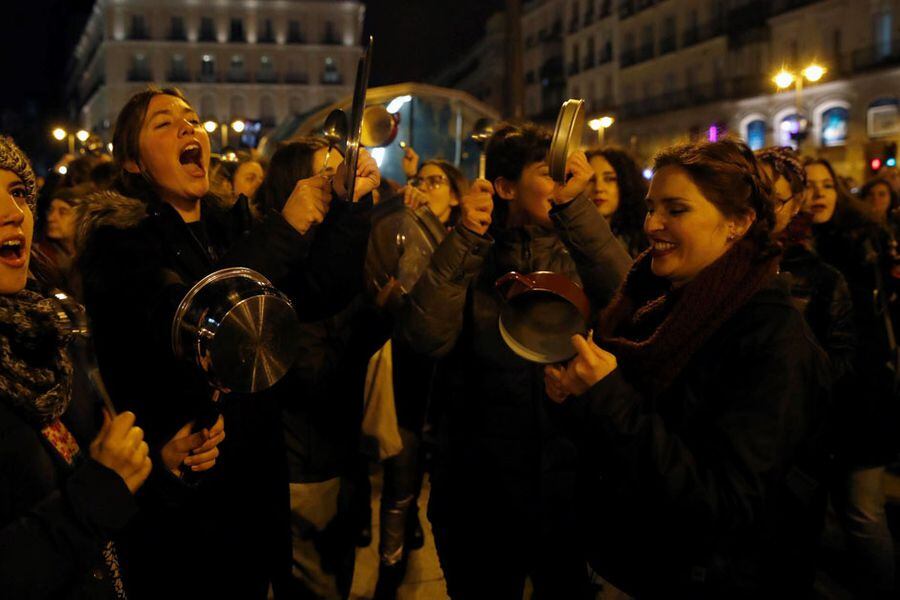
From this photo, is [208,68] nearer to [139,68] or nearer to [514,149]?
[139,68]

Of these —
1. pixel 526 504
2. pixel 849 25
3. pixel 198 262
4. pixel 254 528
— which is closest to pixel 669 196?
pixel 526 504

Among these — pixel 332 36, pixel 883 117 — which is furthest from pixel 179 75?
pixel 883 117

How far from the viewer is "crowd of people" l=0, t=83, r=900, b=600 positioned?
1847 mm

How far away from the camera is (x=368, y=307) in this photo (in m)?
3.86

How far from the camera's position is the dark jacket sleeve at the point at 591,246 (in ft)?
9.45

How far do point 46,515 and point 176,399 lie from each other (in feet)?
2.58

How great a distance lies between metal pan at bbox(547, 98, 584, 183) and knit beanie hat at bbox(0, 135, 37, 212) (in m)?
1.35

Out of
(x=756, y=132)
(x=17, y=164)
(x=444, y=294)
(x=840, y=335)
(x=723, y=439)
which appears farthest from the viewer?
(x=756, y=132)

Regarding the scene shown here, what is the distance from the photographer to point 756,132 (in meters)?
43.5

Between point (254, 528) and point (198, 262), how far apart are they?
0.88 m

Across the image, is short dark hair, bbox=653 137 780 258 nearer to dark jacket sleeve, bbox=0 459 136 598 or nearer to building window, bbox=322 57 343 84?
dark jacket sleeve, bbox=0 459 136 598

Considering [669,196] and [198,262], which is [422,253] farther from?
[669,196]

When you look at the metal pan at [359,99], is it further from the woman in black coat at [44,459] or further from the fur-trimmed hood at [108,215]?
the woman in black coat at [44,459]

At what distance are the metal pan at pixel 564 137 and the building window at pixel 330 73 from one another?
7666 cm
